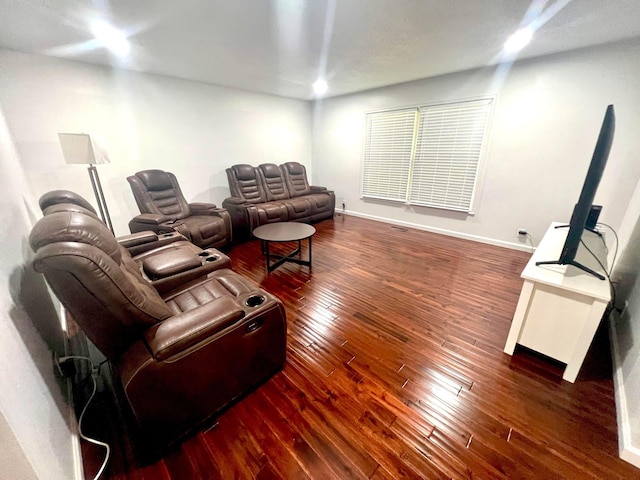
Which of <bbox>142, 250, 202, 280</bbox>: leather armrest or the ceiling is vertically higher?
the ceiling

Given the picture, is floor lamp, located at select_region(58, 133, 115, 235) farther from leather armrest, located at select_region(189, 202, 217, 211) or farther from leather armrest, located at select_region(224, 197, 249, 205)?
leather armrest, located at select_region(224, 197, 249, 205)

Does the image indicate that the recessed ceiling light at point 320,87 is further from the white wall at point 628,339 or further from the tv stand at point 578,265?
the white wall at point 628,339

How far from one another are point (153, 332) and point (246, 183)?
3.67 m

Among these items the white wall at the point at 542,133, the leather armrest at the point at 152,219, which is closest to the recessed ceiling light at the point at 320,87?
the white wall at the point at 542,133

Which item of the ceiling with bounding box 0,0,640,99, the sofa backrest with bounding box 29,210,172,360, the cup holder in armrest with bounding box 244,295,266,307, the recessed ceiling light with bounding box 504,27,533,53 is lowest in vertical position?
the cup holder in armrest with bounding box 244,295,266,307

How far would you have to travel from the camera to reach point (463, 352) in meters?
1.77

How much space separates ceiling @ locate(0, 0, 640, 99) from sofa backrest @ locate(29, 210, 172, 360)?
1.80 meters

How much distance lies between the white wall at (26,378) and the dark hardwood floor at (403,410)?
0.29m

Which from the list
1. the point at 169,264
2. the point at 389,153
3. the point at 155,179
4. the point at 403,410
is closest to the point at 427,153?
the point at 389,153

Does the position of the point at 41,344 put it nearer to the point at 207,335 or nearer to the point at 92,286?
the point at 92,286

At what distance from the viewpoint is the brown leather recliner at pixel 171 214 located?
2.98 m

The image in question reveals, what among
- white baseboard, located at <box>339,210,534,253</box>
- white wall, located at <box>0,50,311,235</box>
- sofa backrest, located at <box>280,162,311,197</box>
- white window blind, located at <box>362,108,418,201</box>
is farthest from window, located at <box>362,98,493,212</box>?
white wall, located at <box>0,50,311,235</box>

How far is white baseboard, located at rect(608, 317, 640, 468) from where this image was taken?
1128mm

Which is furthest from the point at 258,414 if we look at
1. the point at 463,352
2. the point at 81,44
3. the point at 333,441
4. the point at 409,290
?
the point at 81,44
